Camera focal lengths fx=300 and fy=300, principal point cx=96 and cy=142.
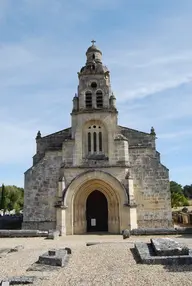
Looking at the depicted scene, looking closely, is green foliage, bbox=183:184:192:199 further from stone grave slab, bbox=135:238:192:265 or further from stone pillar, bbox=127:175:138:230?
stone grave slab, bbox=135:238:192:265

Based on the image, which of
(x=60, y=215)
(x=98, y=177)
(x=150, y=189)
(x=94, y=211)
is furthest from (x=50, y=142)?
(x=150, y=189)

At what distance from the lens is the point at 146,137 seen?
23.7 meters

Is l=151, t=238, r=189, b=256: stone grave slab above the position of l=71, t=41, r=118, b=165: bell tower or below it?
below

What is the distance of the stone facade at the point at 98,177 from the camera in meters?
21.5

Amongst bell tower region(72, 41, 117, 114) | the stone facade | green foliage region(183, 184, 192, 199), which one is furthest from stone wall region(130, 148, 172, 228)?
green foliage region(183, 184, 192, 199)

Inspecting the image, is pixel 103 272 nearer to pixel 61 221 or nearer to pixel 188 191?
pixel 61 221

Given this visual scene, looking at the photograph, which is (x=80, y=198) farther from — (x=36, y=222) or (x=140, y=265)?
(x=140, y=265)

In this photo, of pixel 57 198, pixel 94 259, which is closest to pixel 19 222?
pixel 57 198

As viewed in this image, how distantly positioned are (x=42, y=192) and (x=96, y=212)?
14.4 ft

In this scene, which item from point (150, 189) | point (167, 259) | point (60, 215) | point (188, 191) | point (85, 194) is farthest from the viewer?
point (188, 191)

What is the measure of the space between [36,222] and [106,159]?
6877 millimetres

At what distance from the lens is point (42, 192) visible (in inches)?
886

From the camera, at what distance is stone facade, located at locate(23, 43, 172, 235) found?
70.4ft

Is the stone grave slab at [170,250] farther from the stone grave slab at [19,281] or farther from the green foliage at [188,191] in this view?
the green foliage at [188,191]
